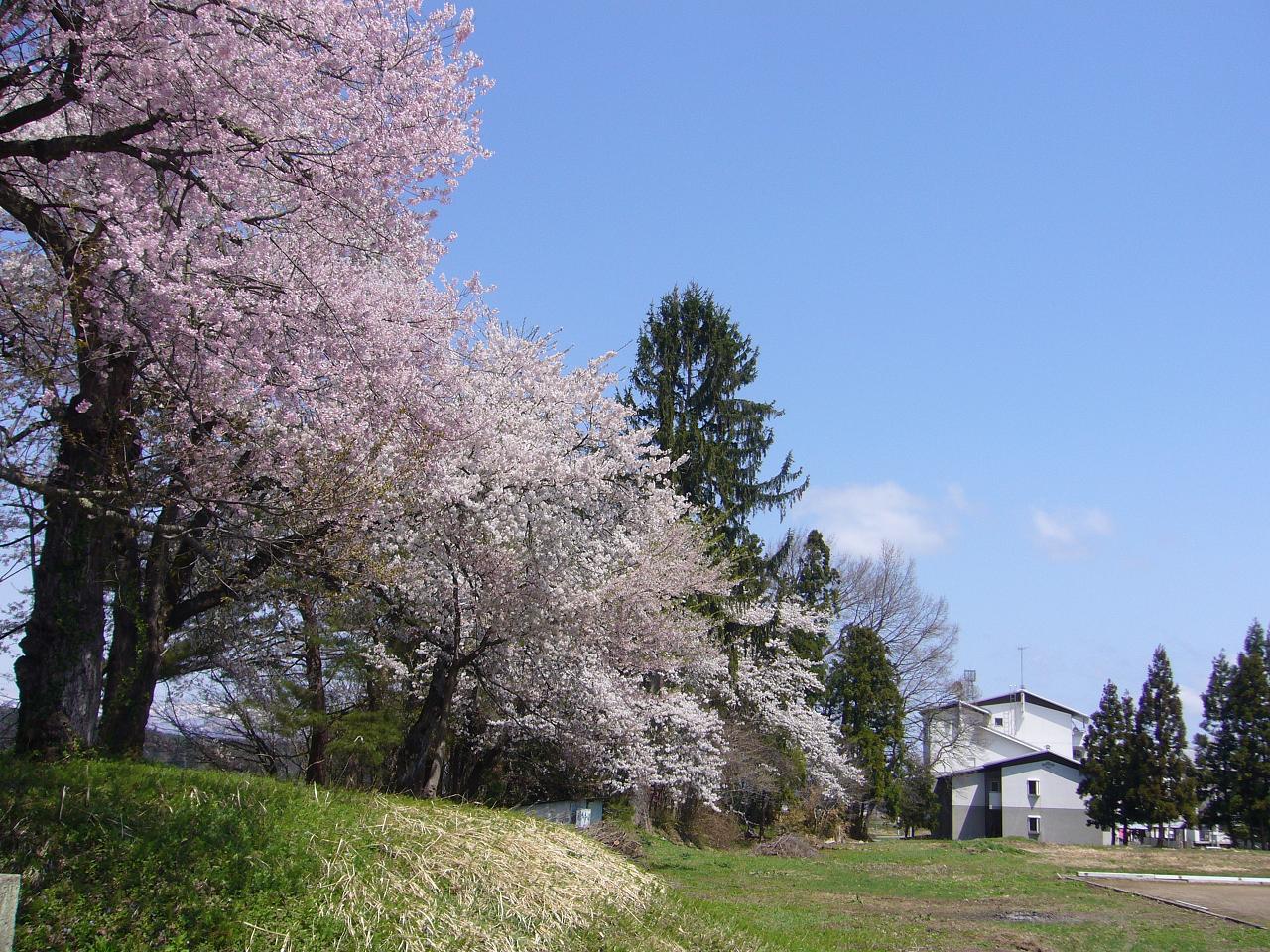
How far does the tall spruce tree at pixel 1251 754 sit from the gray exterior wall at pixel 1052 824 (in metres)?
11.8

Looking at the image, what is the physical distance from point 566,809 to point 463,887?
43.4 feet

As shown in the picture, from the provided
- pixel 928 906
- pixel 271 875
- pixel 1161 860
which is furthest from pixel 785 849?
pixel 271 875

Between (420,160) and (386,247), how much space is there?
2.66 feet

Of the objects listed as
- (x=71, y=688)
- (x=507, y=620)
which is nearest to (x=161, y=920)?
(x=71, y=688)

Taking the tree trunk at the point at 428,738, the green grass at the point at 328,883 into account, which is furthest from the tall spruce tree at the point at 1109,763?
the tree trunk at the point at 428,738

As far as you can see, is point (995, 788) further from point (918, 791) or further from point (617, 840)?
point (617, 840)

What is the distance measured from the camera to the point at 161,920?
555 cm

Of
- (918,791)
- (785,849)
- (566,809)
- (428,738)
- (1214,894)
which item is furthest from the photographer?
(918,791)

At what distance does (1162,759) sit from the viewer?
140 ft

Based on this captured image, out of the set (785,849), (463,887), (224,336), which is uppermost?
(224,336)

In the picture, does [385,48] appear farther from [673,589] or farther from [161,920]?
[673,589]

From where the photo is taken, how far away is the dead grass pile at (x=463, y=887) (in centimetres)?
645

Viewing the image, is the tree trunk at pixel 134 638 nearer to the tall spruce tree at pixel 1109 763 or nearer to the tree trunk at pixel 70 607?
the tree trunk at pixel 70 607

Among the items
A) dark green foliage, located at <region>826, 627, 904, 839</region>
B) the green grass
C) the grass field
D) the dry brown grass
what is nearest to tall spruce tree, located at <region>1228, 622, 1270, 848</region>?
the dry brown grass
